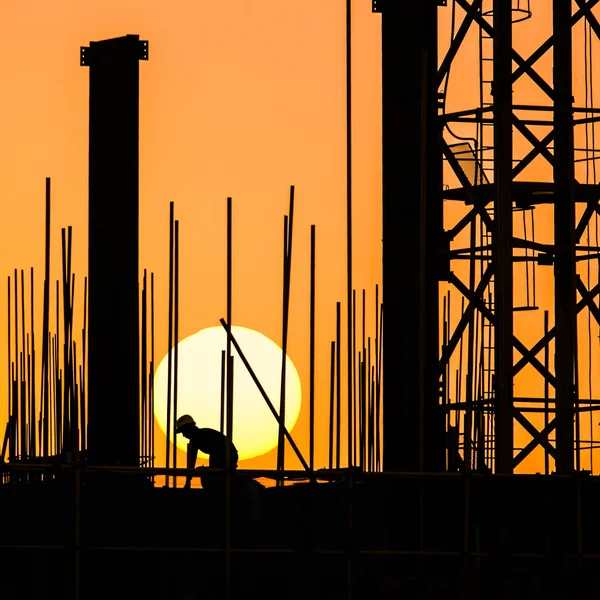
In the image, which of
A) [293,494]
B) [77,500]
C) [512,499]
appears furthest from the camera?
[293,494]

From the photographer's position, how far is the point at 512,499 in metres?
14.2

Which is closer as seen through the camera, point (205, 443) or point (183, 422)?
point (205, 443)

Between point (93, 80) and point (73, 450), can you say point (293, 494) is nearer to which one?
point (73, 450)

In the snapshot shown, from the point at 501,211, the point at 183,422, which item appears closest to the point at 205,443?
the point at 183,422

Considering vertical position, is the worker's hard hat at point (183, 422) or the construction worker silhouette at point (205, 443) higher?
the worker's hard hat at point (183, 422)

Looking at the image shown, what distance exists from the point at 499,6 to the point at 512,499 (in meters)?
5.38

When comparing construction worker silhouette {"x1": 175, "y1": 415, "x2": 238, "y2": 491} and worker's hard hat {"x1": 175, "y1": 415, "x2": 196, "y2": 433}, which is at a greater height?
worker's hard hat {"x1": 175, "y1": 415, "x2": 196, "y2": 433}

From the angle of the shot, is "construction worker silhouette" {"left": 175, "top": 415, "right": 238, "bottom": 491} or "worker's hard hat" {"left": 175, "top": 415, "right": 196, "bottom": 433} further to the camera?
"worker's hard hat" {"left": 175, "top": 415, "right": 196, "bottom": 433}

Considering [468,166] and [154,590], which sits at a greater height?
[468,166]

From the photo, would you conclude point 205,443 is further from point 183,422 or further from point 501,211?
point 501,211

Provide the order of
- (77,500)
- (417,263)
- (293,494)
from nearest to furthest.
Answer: (77,500), (417,263), (293,494)

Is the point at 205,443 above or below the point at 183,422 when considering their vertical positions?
below

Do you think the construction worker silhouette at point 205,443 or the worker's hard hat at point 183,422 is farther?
the worker's hard hat at point 183,422

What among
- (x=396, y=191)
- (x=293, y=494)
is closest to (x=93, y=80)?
(x=396, y=191)
